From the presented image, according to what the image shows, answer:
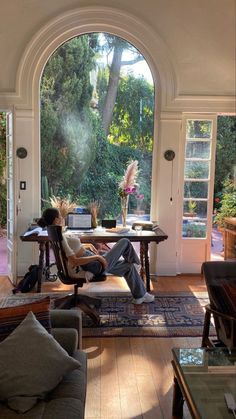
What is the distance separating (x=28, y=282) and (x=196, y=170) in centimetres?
256

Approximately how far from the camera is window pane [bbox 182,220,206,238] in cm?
546

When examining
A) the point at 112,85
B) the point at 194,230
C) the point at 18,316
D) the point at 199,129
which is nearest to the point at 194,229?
the point at 194,230

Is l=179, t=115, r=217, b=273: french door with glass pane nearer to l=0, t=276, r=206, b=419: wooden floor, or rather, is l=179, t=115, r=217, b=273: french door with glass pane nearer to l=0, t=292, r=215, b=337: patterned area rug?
l=0, t=292, r=215, b=337: patterned area rug

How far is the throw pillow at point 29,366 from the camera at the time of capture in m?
1.83

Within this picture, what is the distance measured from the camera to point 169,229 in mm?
5332

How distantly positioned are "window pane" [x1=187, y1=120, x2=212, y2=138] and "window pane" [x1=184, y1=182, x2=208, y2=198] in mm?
625

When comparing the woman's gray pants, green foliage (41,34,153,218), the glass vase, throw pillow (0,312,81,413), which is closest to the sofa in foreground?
throw pillow (0,312,81,413)

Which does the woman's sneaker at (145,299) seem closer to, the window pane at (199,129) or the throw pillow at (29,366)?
the window pane at (199,129)

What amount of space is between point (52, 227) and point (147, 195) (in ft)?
6.89

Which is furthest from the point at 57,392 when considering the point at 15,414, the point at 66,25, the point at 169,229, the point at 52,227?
the point at 66,25

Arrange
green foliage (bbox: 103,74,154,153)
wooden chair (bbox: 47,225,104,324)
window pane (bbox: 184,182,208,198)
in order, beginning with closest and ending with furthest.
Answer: wooden chair (bbox: 47,225,104,324) → green foliage (bbox: 103,74,154,153) → window pane (bbox: 184,182,208,198)

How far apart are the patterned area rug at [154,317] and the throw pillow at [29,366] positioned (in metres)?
1.65

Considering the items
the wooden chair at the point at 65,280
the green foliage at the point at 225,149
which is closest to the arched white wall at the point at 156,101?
the wooden chair at the point at 65,280

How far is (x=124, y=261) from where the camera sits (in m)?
4.14
